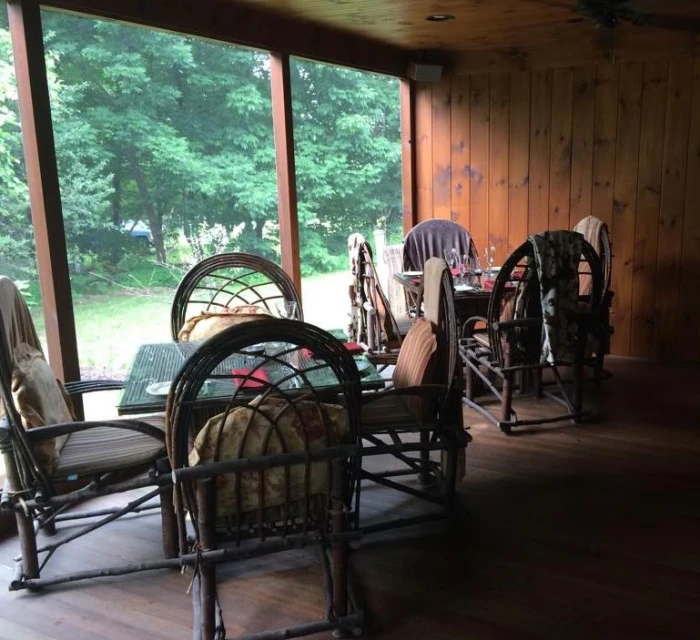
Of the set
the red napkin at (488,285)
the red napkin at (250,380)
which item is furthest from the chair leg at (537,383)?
the red napkin at (250,380)

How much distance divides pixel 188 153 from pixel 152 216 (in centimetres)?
70

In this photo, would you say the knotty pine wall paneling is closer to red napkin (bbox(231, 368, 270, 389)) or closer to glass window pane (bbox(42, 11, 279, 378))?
glass window pane (bbox(42, 11, 279, 378))

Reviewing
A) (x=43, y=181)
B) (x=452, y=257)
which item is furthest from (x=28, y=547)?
(x=452, y=257)

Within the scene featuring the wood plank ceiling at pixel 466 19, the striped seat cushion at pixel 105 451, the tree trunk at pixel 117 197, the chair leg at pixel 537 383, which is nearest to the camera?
the striped seat cushion at pixel 105 451

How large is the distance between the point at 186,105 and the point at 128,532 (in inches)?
194

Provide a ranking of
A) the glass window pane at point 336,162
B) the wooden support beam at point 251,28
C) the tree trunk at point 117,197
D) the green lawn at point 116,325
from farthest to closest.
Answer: the glass window pane at point 336,162, the tree trunk at point 117,197, the green lawn at point 116,325, the wooden support beam at point 251,28

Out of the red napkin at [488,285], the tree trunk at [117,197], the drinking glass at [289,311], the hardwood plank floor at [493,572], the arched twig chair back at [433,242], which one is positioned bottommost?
the hardwood plank floor at [493,572]

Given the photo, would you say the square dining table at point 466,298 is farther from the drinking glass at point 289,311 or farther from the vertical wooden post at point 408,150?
the vertical wooden post at point 408,150

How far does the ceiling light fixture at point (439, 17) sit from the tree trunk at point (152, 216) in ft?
10.9

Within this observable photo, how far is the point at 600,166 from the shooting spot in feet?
16.0

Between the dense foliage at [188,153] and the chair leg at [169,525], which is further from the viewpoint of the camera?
the dense foliage at [188,153]

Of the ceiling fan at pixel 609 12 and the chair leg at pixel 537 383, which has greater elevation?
the ceiling fan at pixel 609 12

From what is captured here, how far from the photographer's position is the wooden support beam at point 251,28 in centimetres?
308

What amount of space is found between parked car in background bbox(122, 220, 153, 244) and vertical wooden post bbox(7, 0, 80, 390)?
3573 mm
